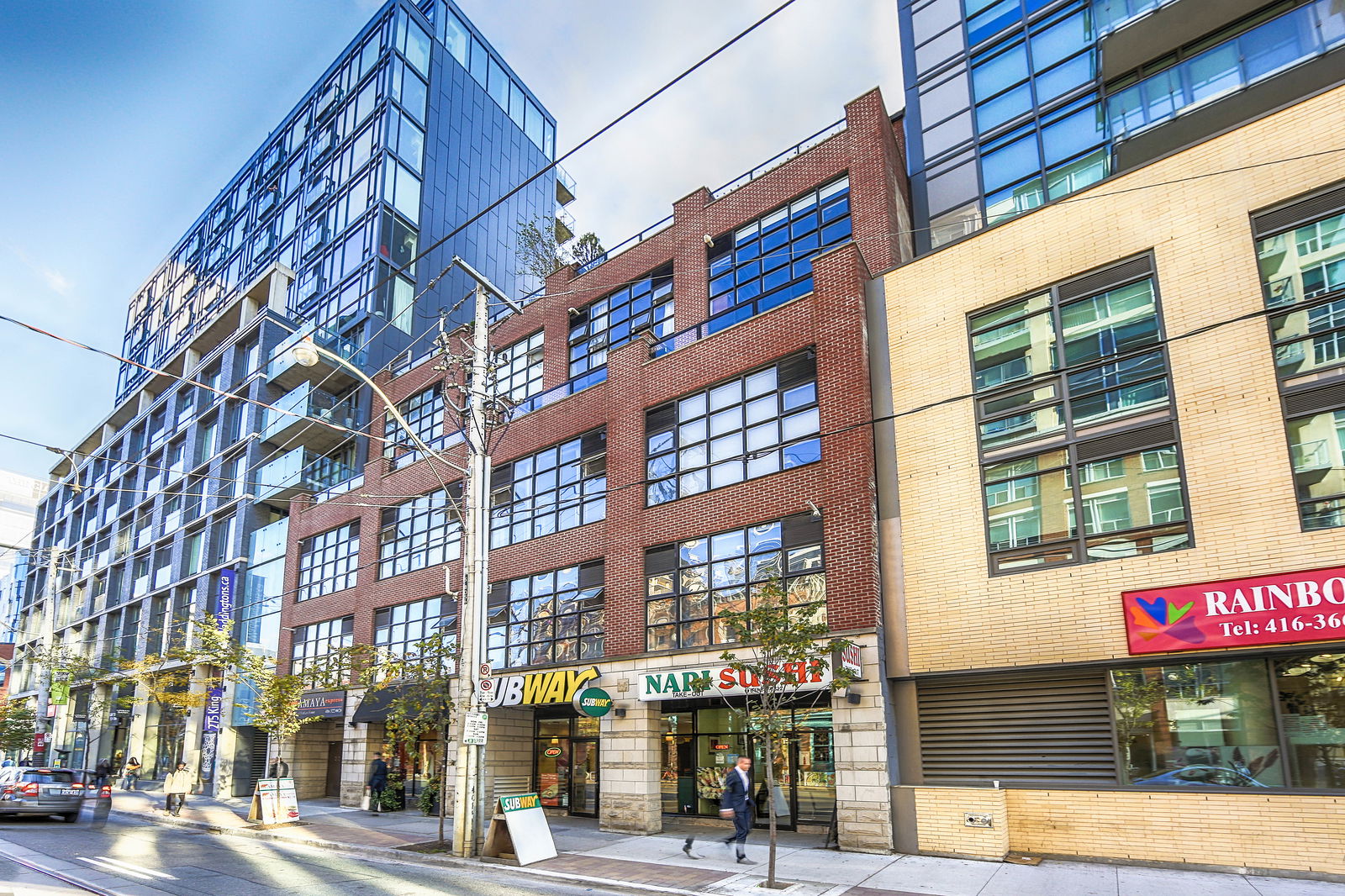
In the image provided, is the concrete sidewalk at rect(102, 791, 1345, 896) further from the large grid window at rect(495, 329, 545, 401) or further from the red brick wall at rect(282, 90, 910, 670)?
the large grid window at rect(495, 329, 545, 401)

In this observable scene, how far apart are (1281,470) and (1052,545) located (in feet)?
11.5

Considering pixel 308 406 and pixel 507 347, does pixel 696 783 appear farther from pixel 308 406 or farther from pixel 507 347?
pixel 308 406

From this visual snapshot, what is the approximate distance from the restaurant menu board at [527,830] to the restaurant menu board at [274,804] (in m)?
9.63

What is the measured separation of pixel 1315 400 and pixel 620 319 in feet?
56.4

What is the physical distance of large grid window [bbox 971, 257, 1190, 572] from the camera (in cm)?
1432

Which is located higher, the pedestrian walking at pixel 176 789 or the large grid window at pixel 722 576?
the large grid window at pixel 722 576

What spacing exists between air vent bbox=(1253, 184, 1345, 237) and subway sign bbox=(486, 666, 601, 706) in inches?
619

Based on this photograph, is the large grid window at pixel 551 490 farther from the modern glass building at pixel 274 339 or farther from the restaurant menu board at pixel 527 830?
the modern glass building at pixel 274 339

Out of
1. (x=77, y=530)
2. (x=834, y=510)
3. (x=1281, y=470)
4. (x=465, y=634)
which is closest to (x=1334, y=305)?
(x=1281, y=470)

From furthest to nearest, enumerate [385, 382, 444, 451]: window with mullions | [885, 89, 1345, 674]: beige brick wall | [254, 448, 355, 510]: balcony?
[254, 448, 355, 510]: balcony < [385, 382, 444, 451]: window with mullions < [885, 89, 1345, 674]: beige brick wall

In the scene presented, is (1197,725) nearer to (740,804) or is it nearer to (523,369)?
(740,804)

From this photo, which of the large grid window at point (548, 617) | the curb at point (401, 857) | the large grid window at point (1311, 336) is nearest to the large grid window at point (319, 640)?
the curb at point (401, 857)

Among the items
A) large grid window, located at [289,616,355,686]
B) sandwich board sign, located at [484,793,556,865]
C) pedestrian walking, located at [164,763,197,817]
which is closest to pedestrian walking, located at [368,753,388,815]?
large grid window, located at [289,616,355,686]

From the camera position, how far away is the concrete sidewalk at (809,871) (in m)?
11.5
